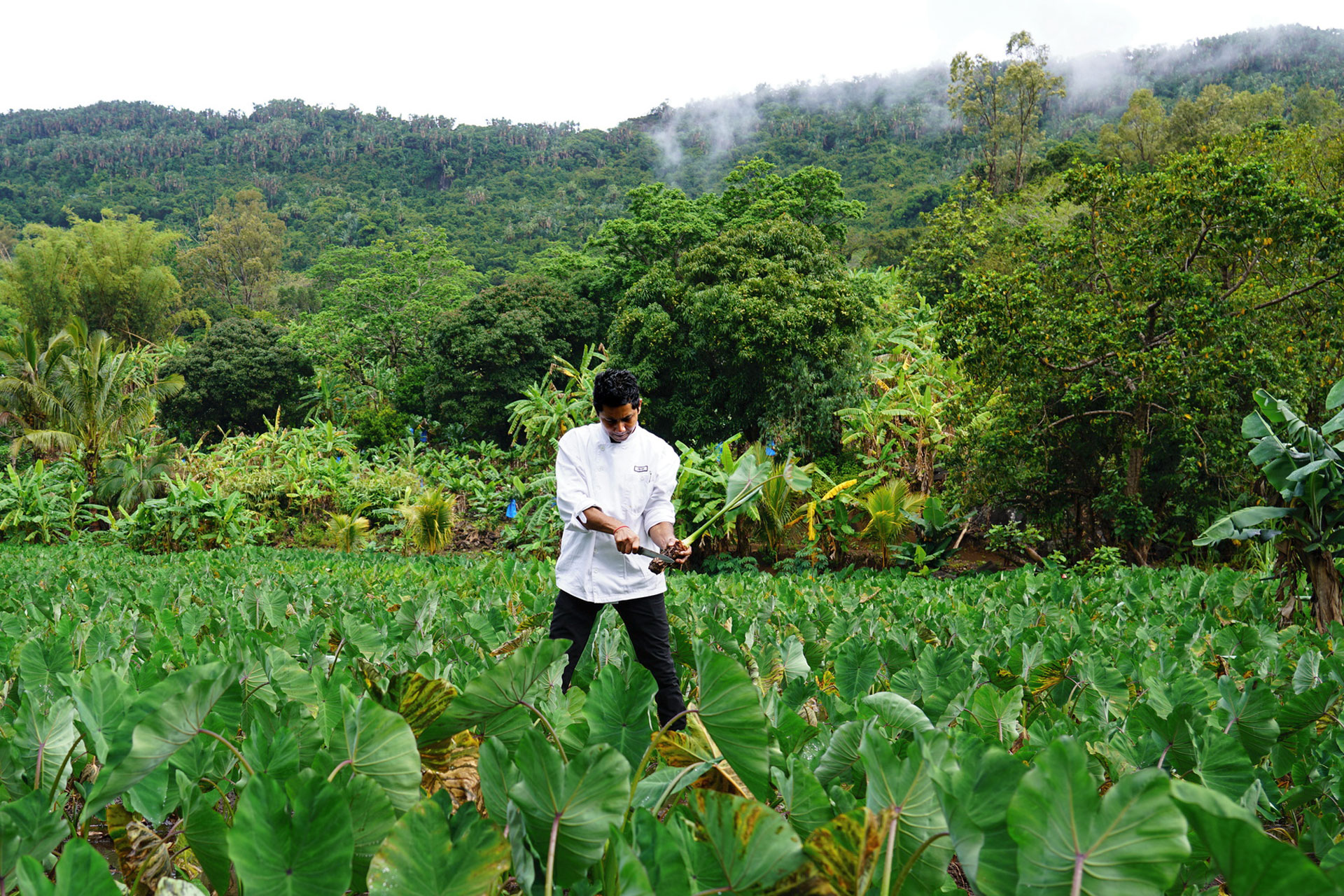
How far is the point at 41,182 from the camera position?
56.5m

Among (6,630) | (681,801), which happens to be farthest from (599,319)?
(681,801)

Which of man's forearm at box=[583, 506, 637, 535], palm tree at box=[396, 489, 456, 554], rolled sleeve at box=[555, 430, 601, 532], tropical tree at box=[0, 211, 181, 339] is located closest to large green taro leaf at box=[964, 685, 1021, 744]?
man's forearm at box=[583, 506, 637, 535]

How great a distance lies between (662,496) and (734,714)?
6.02ft

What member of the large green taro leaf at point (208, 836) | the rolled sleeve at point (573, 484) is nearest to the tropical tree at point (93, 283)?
the rolled sleeve at point (573, 484)

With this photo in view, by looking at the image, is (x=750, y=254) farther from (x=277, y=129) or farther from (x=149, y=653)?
(x=277, y=129)

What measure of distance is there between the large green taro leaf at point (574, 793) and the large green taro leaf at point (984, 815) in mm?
304

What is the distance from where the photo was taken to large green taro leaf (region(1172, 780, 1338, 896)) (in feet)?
1.98

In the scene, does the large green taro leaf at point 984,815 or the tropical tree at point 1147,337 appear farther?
the tropical tree at point 1147,337

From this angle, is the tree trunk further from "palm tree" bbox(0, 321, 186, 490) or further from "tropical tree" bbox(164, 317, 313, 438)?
"tropical tree" bbox(164, 317, 313, 438)

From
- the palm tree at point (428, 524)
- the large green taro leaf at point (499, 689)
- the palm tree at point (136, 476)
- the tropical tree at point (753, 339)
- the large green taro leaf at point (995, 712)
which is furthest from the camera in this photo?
the palm tree at point (136, 476)

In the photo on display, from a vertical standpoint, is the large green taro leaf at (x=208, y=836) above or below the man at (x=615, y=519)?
above

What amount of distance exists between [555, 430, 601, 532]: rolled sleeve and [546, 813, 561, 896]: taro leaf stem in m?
1.86

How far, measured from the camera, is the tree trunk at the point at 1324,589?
13.3 feet

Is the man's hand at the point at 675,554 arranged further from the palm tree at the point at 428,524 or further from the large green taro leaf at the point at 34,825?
the palm tree at the point at 428,524
